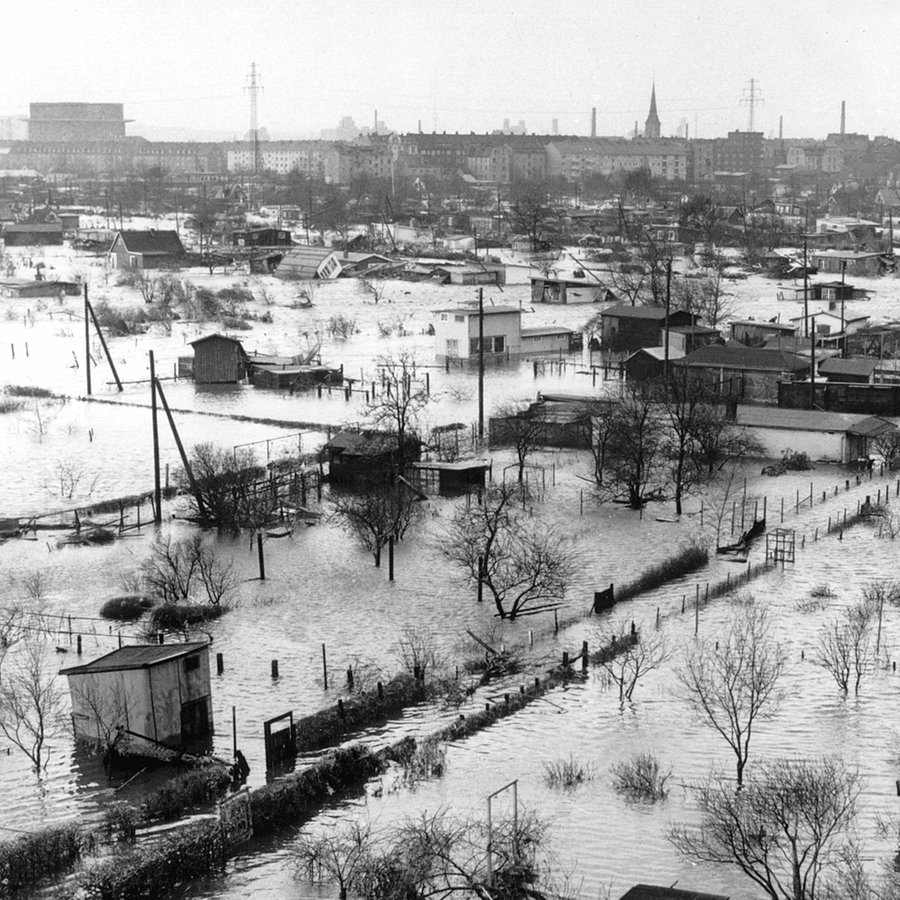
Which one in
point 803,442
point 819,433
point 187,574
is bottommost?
point 187,574

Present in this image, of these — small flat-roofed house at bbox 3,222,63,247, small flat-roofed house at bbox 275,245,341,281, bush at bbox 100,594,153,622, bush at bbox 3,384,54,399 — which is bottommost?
bush at bbox 100,594,153,622

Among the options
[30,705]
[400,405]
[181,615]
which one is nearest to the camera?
[30,705]

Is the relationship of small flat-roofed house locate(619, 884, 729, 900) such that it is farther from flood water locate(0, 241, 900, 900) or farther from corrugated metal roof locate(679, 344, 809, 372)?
corrugated metal roof locate(679, 344, 809, 372)

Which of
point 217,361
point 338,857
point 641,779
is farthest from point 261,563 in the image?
point 217,361

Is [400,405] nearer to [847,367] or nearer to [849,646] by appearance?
[847,367]

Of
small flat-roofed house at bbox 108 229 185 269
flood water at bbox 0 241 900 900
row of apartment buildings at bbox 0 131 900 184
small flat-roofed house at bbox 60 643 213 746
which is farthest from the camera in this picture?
row of apartment buildings at bbox 0 131 900 184

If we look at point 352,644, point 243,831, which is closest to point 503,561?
point 352,644

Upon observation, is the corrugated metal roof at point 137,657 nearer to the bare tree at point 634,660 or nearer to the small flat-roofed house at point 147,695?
the small flat-roofed house at point 147,695

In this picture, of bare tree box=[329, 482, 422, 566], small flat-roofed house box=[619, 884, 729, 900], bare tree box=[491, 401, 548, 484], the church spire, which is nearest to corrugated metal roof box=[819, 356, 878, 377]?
bare tree box=[491, 401, 548, 484]
